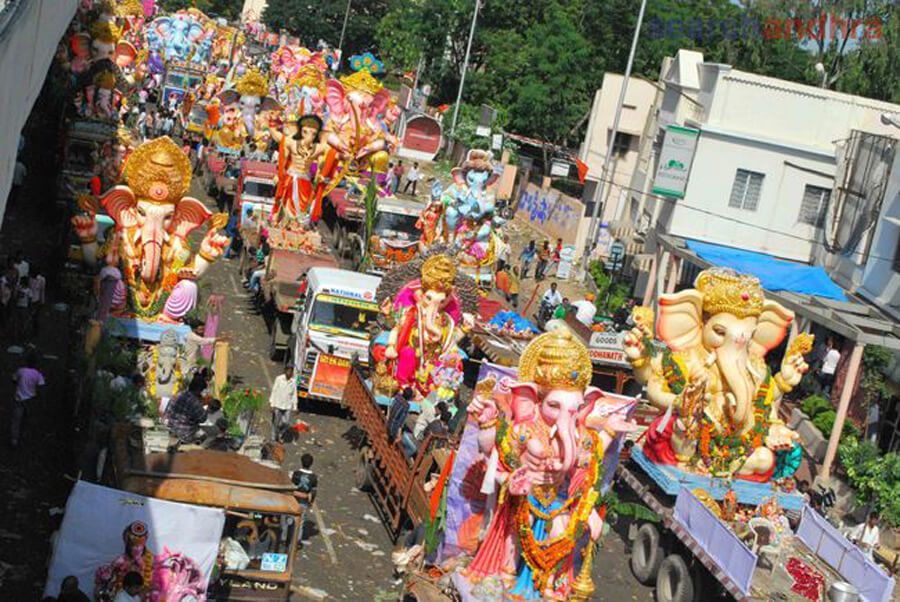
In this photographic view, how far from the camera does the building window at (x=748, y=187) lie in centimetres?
3566

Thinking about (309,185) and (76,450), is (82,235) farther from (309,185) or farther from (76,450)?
(309,185)

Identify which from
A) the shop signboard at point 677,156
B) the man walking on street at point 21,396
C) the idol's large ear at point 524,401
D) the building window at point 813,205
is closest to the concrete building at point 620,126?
the shop signboard at point 677,156

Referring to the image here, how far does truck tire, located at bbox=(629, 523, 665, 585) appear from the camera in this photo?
1761 centimetres

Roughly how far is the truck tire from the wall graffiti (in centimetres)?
2676

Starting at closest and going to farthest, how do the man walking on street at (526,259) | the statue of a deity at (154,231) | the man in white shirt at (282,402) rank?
the statue of a deity at (154,231)
the man in white shirt at (282,402)
the man walking on street at (526,259)

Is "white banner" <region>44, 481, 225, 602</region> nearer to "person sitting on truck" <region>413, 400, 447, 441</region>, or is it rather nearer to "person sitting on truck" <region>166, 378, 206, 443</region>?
"person sitting on truck" <region>166, 378, 206, 443</region>

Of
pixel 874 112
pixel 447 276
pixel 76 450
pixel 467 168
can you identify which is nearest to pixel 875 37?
pixel 874 112

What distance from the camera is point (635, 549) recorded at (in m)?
18.2

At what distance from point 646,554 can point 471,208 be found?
465 inches

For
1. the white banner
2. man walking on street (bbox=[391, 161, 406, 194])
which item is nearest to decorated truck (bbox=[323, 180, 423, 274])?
man walking on street (bbox=[391, 161, 406, 194])

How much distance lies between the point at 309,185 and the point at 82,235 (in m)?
11.7

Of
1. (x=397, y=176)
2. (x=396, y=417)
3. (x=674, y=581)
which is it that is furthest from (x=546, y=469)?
(x=397, y=176)

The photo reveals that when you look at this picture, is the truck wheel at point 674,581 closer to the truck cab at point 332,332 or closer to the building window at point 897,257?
the truck cab at point 332,332

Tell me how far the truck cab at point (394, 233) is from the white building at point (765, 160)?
8463 mm
